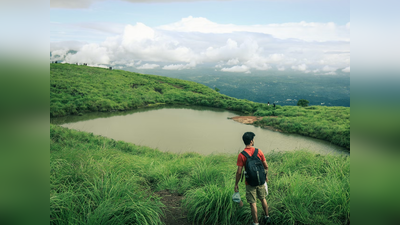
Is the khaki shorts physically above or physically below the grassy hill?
below

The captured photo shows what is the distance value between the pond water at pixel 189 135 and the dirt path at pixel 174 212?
687cm

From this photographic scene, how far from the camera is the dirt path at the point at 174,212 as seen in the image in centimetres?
406

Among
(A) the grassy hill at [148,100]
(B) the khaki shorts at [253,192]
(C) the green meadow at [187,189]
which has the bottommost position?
(C) the green meadow at [187,189]

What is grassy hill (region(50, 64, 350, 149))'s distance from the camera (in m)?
18.5

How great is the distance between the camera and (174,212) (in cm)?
434

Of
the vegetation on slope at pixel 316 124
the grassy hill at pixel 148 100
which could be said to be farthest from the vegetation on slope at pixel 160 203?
the grassy hill at pixel 148 100

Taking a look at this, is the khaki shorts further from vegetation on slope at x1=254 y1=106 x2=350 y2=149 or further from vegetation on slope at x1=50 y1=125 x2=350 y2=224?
vegetation on slope at x1=254 y1=106 x2=350 y2=149

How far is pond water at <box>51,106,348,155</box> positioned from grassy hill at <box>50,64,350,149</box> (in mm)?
1957

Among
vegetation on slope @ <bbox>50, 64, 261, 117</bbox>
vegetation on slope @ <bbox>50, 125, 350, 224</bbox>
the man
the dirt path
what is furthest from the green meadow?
vegetation on slope @ <bbox>50, 64, 261, 117</bbox>

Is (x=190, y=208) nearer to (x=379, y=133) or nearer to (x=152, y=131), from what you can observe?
(x=379, y=133)

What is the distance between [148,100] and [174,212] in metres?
26.5

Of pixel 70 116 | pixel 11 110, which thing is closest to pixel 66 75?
pixel 70 116

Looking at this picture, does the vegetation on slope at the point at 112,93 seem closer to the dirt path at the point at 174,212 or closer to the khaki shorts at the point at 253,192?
the dirt path at the point at 174,212

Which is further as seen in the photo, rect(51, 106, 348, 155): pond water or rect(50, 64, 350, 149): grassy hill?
rect(50, 64, 350, 149): grassy hill
